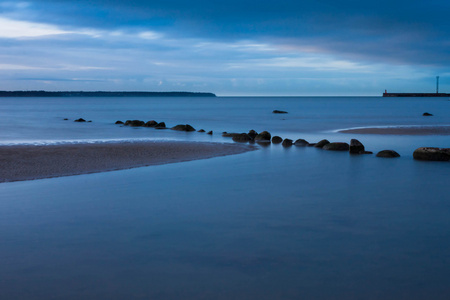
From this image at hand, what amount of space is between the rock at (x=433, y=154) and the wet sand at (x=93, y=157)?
20.1ft

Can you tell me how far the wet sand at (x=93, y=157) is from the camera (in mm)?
11477

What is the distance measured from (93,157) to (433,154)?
10901 mm

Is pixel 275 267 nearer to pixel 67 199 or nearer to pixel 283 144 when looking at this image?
pixel 67 199

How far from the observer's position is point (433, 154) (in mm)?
13875

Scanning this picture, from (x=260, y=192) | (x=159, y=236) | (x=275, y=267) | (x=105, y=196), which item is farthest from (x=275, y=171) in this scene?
(x=275, y=267)

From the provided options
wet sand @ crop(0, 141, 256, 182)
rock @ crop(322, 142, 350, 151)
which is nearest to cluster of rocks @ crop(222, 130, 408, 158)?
rock @ crop(322, 142, 350, 151)

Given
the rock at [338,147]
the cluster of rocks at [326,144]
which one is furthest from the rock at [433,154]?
the rock at [338,147]

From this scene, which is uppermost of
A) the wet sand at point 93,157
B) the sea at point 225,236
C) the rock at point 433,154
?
the rock at point 433,154

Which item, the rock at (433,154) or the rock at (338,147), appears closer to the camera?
the rock at (433,154)

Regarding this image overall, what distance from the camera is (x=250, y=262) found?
5.36 m

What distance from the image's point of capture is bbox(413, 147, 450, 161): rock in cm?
1361

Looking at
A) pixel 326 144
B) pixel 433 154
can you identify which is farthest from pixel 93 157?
pixel 433 154

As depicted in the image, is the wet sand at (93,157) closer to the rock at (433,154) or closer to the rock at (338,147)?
the rock at (338,147)

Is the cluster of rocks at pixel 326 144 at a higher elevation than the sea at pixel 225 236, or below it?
higher
